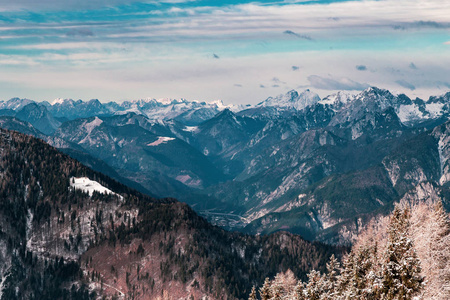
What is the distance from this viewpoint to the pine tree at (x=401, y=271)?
71.6 metres

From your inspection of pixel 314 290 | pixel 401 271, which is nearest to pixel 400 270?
pixel 401 271

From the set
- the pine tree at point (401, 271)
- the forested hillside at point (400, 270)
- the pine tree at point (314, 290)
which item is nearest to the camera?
the pine tree at point (401, 271)

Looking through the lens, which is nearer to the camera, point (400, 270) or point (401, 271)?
point (401, 271)

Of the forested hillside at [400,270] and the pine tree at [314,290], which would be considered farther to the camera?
the pine tree at [314,290]

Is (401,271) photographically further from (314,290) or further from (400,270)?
(314,290)

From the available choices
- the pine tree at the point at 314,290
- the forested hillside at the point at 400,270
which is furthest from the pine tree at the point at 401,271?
the pine tree at the point at 314,290

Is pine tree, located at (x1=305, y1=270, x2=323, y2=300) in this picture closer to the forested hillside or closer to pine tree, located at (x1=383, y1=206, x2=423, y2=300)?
the forested hillside

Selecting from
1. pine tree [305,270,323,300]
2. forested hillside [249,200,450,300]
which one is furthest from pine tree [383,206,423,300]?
pine tree [305,270,323,300]

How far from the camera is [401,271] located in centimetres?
7238

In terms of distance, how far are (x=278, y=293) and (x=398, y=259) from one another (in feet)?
118

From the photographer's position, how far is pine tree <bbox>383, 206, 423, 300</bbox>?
7162 cm

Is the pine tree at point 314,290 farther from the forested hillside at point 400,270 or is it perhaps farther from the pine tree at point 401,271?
the pine tree at point 401,271

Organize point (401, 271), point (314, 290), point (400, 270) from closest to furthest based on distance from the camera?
point (401, 271) → point (400, 270) → point (314, 290)

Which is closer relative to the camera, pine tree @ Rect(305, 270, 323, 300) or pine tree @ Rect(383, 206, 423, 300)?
pine tree @ Rect(383, 206, 423, 300)
